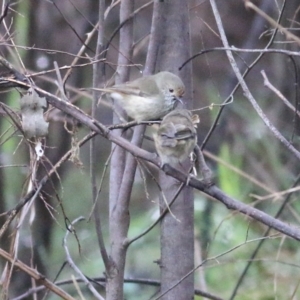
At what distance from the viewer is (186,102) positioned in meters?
3.14

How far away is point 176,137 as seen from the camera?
264cm

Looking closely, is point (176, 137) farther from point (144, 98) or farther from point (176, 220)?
point (144, 98)

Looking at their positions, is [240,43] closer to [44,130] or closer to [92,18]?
[92,18]

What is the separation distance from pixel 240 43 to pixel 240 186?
307 cm

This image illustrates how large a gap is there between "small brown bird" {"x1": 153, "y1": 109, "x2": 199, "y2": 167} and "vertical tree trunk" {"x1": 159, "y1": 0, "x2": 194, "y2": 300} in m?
0.18

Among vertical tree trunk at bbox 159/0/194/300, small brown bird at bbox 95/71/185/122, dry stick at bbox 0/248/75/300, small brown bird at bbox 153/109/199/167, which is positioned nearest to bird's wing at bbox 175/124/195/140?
small brown bird at bbox 153/109/199/167

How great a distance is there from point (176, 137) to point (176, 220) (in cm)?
42

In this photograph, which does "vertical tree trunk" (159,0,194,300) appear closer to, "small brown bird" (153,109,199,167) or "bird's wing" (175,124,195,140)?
"small brown bird" (153,109,199,167)

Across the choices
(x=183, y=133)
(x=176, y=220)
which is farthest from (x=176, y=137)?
(x=176, y=220)

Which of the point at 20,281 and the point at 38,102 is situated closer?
the point at 38,102

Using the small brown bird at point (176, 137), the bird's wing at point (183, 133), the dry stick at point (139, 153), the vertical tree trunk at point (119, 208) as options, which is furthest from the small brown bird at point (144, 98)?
the dry stick at point (139, 153)

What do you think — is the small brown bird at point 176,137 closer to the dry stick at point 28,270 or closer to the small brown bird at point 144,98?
the small brown bird at point 144,98

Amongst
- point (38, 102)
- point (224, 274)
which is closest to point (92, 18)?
point (224, 274)

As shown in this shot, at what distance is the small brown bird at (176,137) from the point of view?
8.70 feet
